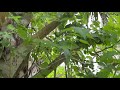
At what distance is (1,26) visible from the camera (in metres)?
1.13

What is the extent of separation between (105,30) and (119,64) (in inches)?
5.7

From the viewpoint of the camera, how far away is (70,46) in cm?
79

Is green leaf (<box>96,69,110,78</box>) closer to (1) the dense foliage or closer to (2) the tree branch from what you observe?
(1) the dense foliage

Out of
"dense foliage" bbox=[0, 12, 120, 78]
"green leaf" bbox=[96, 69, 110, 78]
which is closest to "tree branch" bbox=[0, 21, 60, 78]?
"dense foliage" bbox=[0, 12, 120, 78]

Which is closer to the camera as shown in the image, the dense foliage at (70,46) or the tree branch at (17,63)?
the dense foliage at (70,46)

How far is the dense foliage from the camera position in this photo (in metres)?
0.77

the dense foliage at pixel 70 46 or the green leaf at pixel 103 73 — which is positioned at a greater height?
the dense foliage at pixel 70 46

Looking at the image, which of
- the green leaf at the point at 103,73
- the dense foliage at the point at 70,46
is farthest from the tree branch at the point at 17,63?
the green leaf at the point at 103,73

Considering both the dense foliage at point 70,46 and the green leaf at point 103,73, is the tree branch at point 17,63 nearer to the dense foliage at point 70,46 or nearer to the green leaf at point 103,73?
the dense foliage at point 70,46

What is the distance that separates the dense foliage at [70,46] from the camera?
767 millimetres
